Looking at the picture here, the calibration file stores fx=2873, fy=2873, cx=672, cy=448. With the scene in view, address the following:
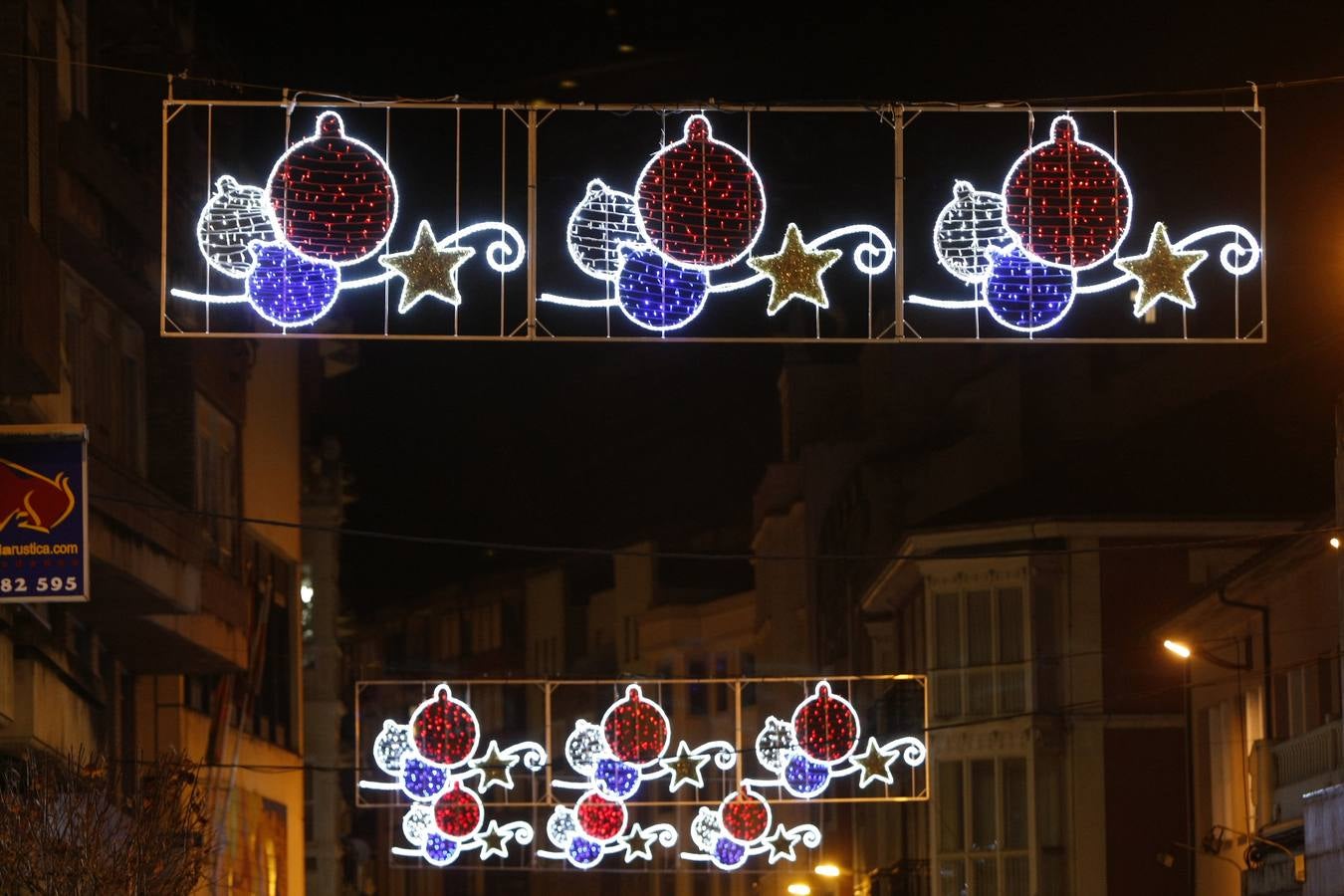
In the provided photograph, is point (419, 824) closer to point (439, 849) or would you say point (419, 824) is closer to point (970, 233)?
point (439, 849)

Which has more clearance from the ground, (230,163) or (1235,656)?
(230,163)

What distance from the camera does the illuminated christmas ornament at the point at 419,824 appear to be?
3719 centimetres

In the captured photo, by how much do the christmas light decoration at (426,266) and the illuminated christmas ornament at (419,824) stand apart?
63.1 feet

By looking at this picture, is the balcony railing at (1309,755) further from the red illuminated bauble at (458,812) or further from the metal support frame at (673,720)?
the red illuminated bauble at (458,812)

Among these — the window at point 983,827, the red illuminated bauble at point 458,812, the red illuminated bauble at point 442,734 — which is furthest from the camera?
the window at point 983,827

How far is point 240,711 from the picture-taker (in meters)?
45.2

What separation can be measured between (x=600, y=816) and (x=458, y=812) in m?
1.95

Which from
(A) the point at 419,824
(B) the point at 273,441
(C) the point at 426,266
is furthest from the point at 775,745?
(C) the point at 426,266

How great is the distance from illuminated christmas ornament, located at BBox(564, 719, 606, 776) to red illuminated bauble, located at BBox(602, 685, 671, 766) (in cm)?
30

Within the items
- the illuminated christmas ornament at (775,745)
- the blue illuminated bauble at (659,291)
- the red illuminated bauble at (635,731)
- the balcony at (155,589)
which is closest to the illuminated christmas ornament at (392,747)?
the red illuminated bauble at (635,731)

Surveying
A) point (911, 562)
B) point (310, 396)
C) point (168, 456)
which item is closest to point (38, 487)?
point (168, 456)

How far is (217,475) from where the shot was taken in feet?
133

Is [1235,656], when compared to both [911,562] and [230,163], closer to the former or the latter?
[911,562]

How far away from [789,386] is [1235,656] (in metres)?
39.5
